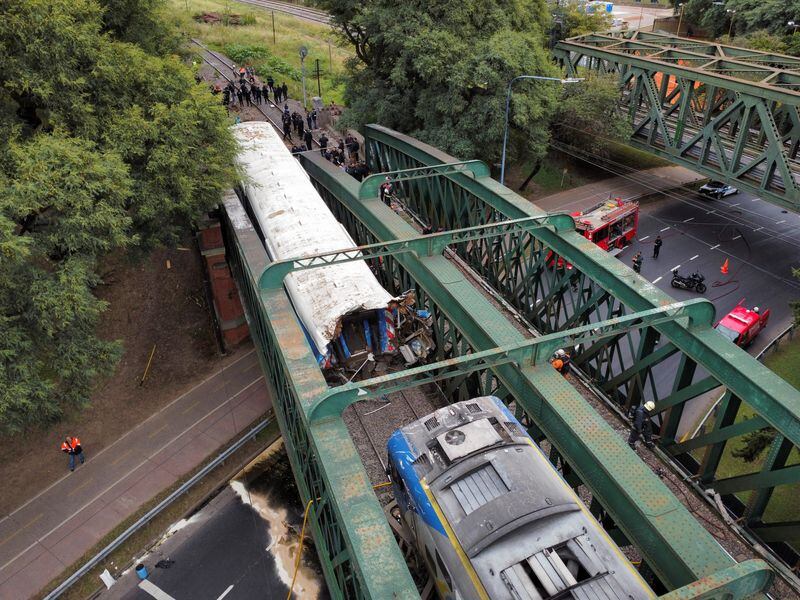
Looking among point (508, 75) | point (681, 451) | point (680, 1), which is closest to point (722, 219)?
point (508, 75)

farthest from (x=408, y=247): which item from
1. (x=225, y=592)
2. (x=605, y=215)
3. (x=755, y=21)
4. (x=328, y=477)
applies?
(x=755, y=21)

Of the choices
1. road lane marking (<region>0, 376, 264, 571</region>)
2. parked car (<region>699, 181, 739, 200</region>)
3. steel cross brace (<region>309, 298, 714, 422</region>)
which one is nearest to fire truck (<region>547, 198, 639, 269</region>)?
parked car (<region>699, 181, 739, 200</region>)

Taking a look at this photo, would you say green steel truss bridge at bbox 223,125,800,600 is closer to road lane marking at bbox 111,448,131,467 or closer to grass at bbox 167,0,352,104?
road lane marking at bbox 111,448,131,467

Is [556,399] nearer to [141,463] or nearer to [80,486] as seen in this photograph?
[141,463]

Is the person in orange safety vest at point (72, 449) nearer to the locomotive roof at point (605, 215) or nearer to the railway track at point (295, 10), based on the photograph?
the locomotive roof at point (605, 215)

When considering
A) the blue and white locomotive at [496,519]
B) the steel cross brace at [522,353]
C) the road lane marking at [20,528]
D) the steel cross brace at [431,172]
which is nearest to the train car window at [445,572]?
the blue and white locomotive at [496,519]
